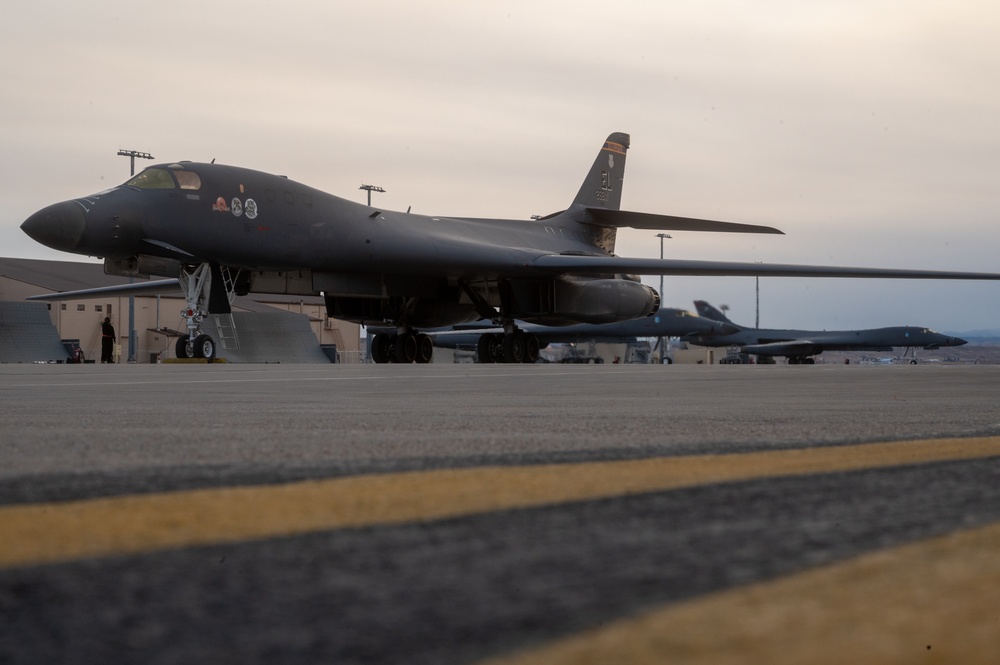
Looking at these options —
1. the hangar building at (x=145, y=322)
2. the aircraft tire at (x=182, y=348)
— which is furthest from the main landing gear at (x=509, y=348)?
the hangar building at (x=145, y=322)

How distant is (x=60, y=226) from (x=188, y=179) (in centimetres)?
199

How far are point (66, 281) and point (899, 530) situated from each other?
4743 centimetres

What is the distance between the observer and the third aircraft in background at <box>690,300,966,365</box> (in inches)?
Result: 1938

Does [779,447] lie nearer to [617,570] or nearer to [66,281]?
[617,570]

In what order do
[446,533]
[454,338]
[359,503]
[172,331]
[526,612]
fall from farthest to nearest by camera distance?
[454,338] < [172,331] < [359,503] < [446,533] < [526,612]

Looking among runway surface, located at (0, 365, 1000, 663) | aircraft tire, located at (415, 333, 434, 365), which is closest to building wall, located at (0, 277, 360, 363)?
aircraft tire, located at (415, 333, 434, 365)

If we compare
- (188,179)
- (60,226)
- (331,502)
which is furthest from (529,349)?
(331,502)

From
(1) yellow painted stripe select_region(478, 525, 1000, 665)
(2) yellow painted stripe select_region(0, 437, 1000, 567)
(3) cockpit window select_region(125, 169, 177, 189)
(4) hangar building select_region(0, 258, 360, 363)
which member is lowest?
(2) yellow painted stripe select_region(0, 437, 1000, 567)

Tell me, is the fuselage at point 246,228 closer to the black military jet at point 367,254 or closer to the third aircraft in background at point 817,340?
the black military jet at point 367,254

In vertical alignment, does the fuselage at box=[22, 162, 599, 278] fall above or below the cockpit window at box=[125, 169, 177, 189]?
below

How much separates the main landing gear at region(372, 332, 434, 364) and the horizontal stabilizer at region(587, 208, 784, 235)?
6.08 m

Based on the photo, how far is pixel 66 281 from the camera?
44688 mm

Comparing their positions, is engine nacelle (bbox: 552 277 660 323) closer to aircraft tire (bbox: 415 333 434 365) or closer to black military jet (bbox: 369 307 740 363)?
aircraft tire (bbox: 415 333 434 365)

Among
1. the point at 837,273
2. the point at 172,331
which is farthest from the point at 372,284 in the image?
the point at 172,331
